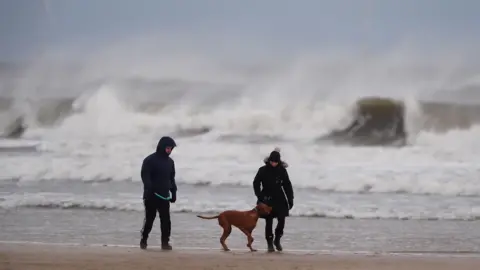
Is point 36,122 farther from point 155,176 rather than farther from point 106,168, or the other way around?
point 155,176

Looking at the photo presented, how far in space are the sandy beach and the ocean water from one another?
118 cm

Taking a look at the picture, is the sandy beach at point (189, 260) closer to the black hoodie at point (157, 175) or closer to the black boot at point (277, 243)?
the black boot at point (277, 243)

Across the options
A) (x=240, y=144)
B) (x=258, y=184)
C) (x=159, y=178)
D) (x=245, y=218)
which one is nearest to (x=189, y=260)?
(x=245, y=218)

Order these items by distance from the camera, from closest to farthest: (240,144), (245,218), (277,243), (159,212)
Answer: (245,218) < (159,212) < (277,243) < (240,144)

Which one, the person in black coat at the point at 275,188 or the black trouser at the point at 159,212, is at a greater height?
the person in black coat at the point at 275,188

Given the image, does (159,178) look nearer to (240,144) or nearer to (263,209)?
(263,209)

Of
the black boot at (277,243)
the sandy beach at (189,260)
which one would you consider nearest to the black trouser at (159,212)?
the sandy beach at (189,260)

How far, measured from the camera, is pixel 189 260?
6.28 m

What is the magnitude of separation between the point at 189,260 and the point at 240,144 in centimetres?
1202

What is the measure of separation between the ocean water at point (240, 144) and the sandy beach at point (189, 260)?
1.18m

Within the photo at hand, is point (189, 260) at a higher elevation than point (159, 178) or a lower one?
lower

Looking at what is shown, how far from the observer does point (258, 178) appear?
688 centimetres

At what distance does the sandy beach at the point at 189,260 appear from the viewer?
5.97 meters

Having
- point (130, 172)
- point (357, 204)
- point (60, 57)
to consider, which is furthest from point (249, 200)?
point (60, 57)
